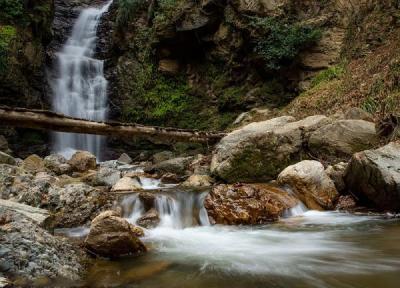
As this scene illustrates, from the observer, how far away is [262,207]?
20.1ft

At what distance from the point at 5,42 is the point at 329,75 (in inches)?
420

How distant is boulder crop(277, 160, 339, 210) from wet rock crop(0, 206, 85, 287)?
Result: 4.04 meters

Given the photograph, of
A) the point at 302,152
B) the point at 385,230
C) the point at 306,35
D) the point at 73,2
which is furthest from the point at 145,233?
the point at 73,2

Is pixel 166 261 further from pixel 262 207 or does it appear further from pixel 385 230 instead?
pixel 385 230

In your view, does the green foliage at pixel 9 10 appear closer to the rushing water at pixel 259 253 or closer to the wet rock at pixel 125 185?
the wet rock at pixel 125 185

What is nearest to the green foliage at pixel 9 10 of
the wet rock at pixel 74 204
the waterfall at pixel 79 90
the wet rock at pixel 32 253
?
the waterfall at pixel 79 90

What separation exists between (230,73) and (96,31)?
8592mm

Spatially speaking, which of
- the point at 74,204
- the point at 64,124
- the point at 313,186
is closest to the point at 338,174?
the point at 313,186

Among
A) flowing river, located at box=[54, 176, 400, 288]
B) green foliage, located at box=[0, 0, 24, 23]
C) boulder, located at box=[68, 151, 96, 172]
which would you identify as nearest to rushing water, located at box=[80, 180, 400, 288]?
flowing river, located at box=[54, 176, 400, 288]

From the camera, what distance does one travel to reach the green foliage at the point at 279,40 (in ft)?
45.0

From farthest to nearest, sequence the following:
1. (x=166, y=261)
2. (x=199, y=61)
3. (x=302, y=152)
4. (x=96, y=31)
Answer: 1. (x=96, y=31)
2. (x=199, y=61)
3. (x=302, y=152)
4. (x=166, y=261)

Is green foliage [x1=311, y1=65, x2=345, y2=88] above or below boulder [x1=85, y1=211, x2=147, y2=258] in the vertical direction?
above

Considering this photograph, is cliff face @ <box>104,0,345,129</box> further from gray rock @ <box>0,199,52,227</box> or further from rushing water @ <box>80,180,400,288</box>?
gray rock @ <box>0,199,52,227</box>

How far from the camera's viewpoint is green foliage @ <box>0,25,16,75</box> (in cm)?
1247
